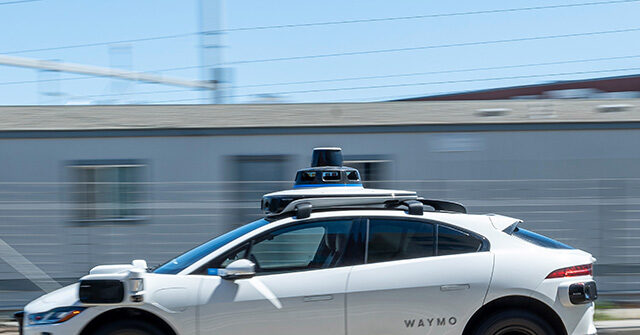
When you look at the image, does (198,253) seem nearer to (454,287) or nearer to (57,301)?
(57,301)

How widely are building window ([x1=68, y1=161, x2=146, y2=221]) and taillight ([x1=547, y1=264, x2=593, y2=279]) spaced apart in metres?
6.12

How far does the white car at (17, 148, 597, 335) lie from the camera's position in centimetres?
498

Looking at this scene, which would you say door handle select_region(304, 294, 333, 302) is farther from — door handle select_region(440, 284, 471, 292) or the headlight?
the headlight

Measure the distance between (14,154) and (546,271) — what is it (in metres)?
8.63

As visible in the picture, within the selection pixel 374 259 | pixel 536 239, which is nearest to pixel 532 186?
pixel 536 239

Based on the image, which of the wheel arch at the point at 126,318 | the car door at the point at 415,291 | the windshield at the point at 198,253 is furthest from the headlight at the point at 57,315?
the car door at the point at 415,291

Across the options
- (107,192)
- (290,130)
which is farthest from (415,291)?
(107,192)

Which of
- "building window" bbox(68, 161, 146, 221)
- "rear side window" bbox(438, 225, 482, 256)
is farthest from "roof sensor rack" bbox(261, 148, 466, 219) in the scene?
"building window" bbox(68, 161, 146, 221)

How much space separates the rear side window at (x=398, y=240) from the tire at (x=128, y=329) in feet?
5.56

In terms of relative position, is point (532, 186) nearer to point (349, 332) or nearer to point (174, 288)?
point (349, 332)

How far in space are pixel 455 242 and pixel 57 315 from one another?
9.98ft

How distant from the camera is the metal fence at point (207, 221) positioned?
8703 mm

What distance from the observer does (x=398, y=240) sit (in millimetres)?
5262

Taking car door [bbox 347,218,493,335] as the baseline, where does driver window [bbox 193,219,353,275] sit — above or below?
above
